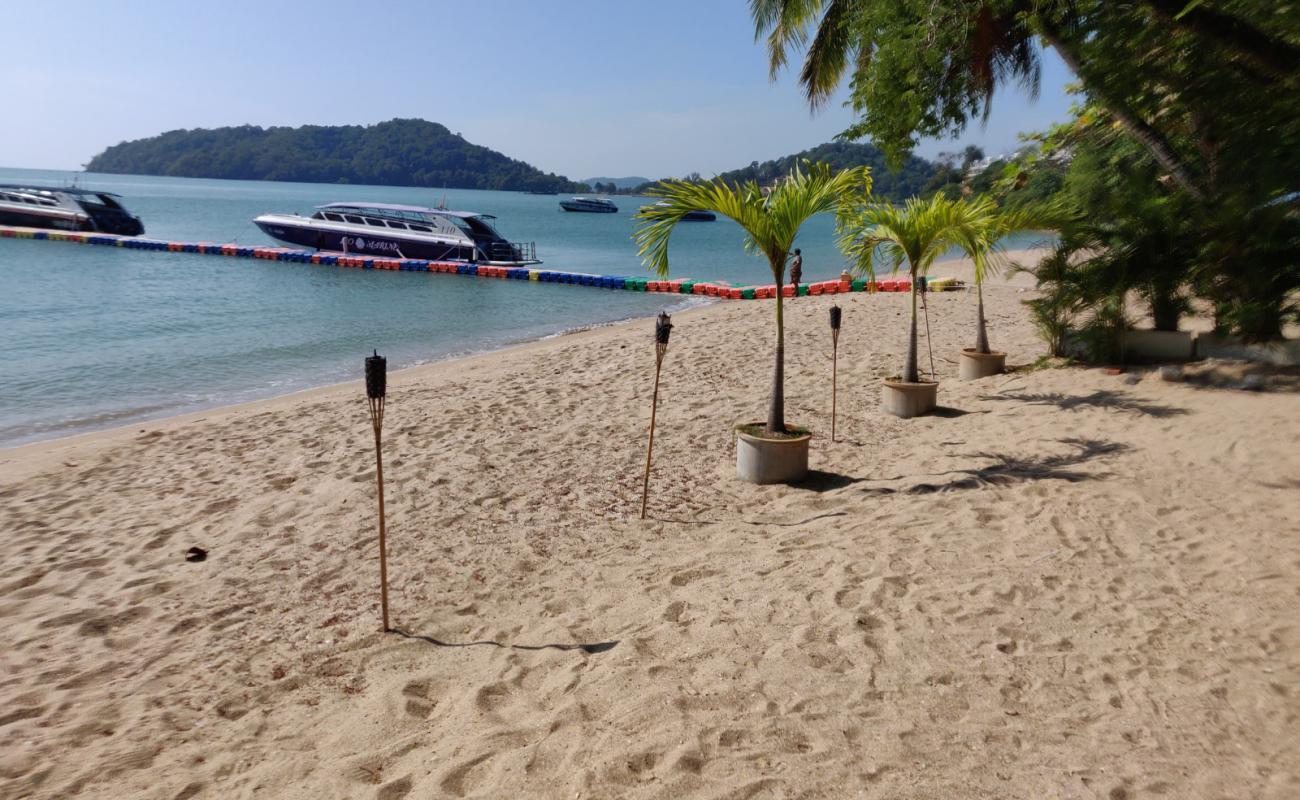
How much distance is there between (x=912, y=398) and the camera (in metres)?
8.92

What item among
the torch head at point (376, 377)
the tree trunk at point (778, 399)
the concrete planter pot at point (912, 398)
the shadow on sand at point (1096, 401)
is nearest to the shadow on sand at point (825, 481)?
the tree trunk at point (778, 399)

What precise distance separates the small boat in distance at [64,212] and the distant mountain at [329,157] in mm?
135890

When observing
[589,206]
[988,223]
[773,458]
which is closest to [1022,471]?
[773,458]

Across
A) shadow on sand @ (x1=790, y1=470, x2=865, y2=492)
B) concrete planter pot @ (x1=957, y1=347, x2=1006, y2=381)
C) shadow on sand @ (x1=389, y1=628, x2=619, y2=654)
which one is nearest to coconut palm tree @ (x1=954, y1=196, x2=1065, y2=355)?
concrete planter pot @ (x1=957, y1=347, x2=1006, y2=381)

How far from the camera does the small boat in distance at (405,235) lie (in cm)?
3569

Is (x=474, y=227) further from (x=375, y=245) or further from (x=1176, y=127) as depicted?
(x=1176, y=127)

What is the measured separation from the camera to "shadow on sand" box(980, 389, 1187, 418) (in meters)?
7.73

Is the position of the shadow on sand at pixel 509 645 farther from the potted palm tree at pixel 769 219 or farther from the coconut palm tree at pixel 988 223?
the coconut palm tree at pixel 988 223

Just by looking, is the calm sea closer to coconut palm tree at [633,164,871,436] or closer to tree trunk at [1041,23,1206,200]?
coconut palm tree at [633,164,871,436]

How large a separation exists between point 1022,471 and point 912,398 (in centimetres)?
249

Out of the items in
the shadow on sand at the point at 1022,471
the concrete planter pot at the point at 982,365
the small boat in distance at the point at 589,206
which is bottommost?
the shadow on sand at the point at 1022,471

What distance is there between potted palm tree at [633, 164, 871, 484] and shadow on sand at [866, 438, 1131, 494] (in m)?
0.78

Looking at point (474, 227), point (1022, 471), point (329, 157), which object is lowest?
point (1022, 471)

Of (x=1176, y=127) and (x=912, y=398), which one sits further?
(x=912, y=398)
